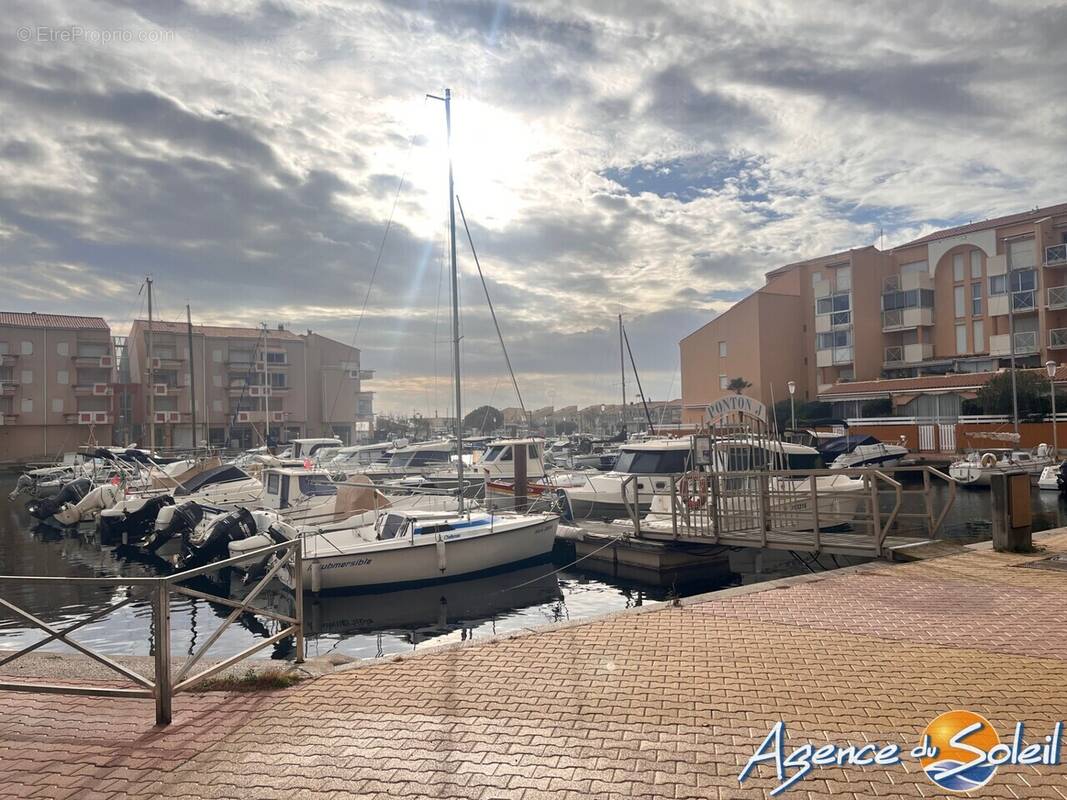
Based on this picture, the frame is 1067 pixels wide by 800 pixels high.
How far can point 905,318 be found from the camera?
54562 mm

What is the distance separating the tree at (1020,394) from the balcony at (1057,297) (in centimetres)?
948

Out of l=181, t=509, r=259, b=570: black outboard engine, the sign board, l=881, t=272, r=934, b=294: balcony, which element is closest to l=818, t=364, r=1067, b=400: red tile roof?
l=881, t=272, r=934, b=294: balcony

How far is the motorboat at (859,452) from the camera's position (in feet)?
116

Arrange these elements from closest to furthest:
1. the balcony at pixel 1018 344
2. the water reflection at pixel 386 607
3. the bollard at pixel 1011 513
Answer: the bollard at pixel 1011 513 < the water reflection at pixel 386 607 < the balcony at pixel 1018 344

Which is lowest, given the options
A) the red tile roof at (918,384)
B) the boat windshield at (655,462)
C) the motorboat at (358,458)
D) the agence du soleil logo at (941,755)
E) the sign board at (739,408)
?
the agence du soleil logo at (941,755)

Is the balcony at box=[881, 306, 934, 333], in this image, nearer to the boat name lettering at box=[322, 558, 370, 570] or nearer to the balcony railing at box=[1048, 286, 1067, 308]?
the balcony railing at box=[1048, 286, 1067, 308]

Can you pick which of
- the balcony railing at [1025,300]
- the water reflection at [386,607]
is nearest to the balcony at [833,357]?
the balcony railing at [1025,300]

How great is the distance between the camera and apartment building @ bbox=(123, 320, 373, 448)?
6475cm

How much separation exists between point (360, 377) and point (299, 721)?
2964 inches

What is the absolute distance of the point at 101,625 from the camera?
13.8 meters

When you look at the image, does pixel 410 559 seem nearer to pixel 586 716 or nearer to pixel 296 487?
pixel 296 487

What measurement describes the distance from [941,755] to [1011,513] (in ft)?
27.8

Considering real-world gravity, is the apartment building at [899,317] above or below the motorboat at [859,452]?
above

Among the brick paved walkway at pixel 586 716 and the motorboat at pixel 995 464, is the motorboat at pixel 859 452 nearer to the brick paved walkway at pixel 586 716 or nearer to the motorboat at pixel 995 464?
the motorboat at pixel 995 464
